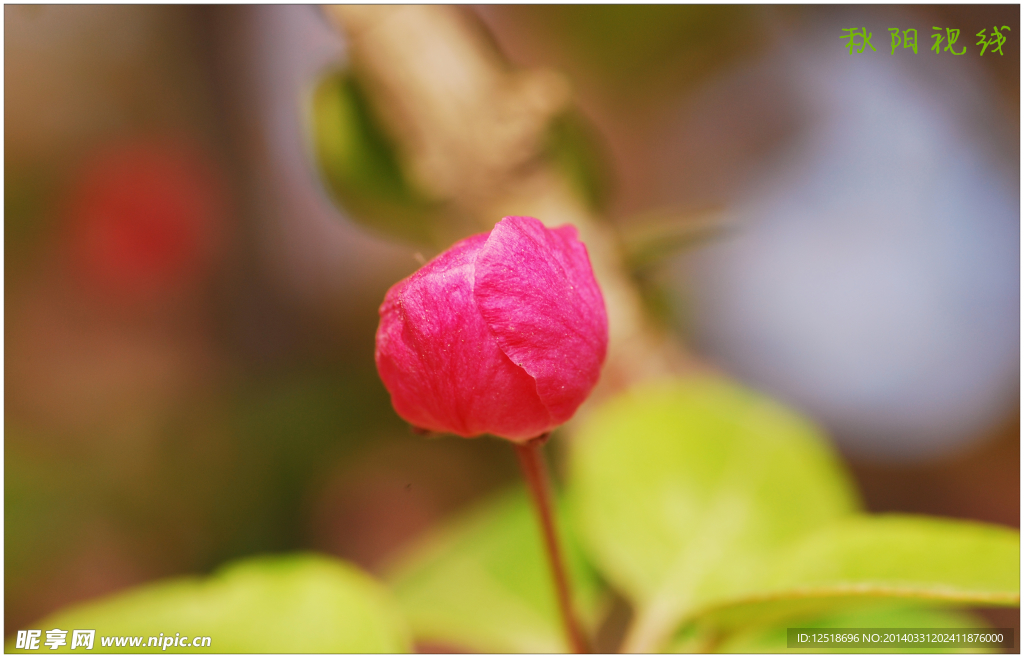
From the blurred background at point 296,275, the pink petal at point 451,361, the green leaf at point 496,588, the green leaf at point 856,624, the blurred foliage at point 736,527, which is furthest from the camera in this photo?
the blurred background at point 296,275

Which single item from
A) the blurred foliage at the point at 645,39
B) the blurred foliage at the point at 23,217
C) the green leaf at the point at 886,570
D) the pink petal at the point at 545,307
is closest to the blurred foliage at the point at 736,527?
the green leaf at the point at 886,570

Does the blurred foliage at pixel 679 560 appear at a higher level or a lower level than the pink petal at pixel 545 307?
lower

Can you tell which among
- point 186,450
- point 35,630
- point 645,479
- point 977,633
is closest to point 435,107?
point 645,479

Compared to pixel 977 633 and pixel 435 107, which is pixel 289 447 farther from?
pixel 977 633

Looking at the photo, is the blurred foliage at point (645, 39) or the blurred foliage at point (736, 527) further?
the blurred foliage at point (645, 39)

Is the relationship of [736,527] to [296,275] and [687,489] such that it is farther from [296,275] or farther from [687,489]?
[296,275]

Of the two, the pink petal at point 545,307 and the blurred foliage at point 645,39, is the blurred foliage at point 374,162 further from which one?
the blurred foliage at point 645,39
